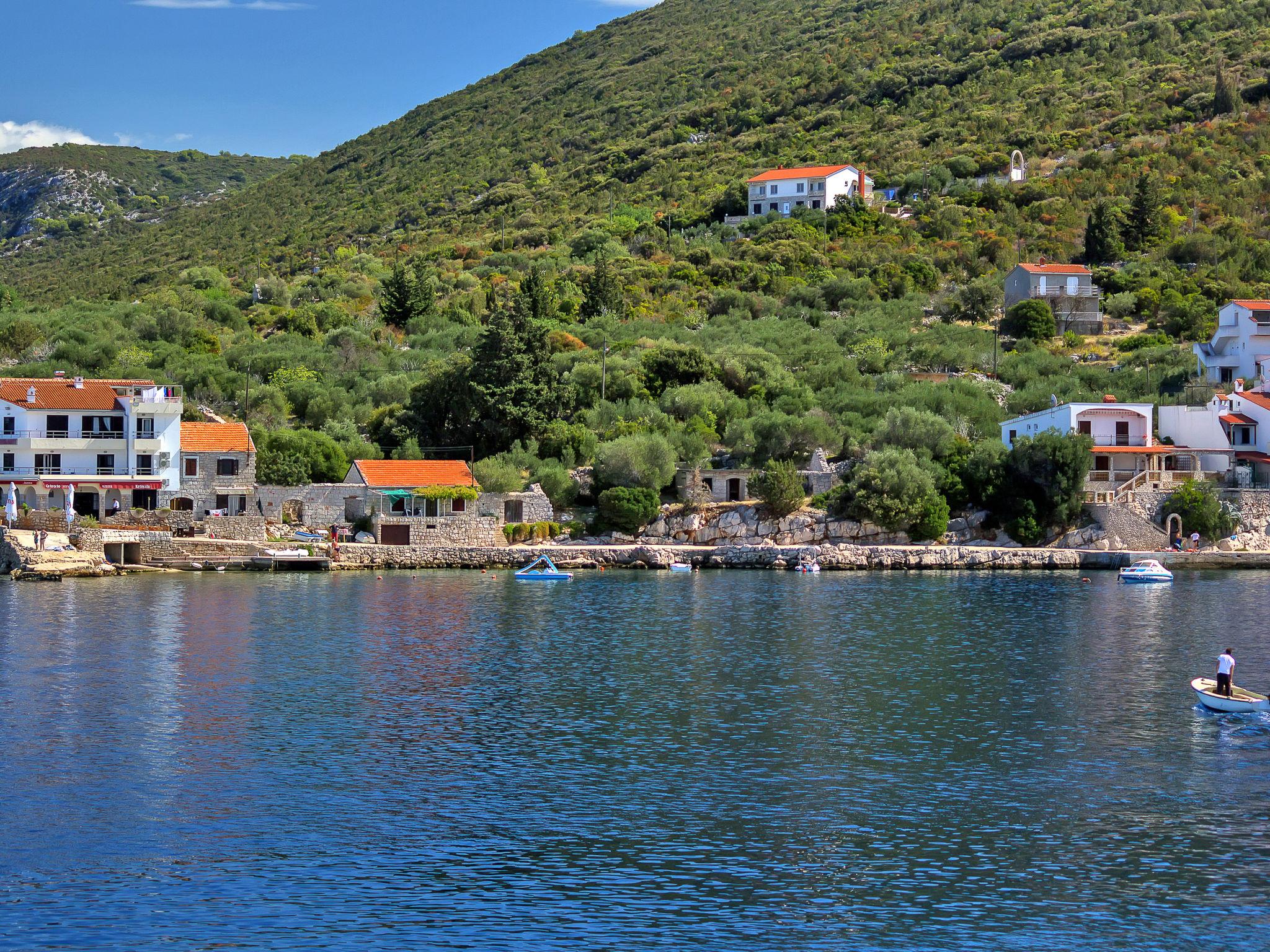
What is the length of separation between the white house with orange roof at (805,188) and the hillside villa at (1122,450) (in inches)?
2146

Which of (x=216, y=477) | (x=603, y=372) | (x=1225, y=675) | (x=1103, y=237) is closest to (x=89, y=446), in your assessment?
(x=216, y=477)

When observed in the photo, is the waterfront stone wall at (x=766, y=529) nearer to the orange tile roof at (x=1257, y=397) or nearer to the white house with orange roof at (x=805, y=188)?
the orange tile roof at (x=1257, y=397)

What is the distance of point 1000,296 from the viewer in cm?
9256

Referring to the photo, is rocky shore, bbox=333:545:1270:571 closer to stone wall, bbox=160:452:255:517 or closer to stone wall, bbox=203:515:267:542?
stone wall, bbox=203:515:267:542

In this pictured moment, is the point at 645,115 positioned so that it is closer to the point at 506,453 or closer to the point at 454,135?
the point at 454,135

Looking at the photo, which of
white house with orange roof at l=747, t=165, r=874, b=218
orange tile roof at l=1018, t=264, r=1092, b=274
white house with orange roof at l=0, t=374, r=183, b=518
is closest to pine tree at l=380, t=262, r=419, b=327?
white house with orange roof at l=747, t=165, r=874, b=218

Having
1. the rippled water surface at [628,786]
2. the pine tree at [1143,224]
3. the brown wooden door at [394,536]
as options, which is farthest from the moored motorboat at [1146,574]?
the pine tree at [1143,224]

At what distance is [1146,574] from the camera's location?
53625 millimetres

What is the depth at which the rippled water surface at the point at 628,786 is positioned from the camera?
55.2ft

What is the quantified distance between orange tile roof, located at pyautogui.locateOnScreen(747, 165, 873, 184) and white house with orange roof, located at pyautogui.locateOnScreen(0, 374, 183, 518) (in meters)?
69.7

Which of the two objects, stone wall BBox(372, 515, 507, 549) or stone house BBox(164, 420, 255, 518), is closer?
stone wall BBox(372, 515, 507, 549)

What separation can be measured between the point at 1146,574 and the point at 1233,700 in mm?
26872

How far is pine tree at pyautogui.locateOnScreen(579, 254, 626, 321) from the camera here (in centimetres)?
9450

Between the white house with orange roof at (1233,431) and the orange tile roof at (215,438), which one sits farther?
the white house with orange roof at (1233,431)
